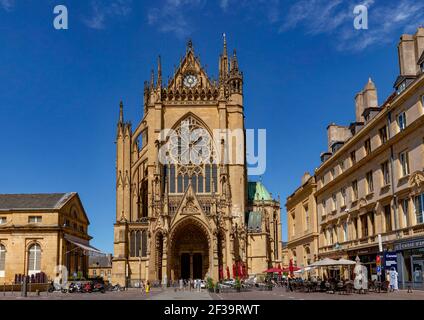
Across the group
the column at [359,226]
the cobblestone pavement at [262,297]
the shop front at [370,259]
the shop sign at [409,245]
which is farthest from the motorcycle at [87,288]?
the shop sign at [409,245]

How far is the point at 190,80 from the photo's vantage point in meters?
85.9

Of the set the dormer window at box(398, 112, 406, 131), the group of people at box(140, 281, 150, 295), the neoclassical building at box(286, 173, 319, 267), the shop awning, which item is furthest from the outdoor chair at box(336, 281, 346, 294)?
the shop awning

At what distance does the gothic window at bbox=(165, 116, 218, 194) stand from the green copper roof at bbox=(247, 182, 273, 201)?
62.6 ft

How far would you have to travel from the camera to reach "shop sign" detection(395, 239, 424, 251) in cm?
3415

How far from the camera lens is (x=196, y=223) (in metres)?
72.6

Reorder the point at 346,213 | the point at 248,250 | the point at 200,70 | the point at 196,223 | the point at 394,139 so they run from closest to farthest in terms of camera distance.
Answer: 1. the point at 394,139
2. the point at 346,213
3. the point at 196,223
4. the point at 248,250
5. the point at 200,70

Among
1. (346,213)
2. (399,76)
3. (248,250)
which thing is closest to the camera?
(399,76)

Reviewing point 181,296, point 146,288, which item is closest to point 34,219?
point 146,288

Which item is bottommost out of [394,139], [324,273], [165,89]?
[324,273]

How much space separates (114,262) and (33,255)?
14.6m

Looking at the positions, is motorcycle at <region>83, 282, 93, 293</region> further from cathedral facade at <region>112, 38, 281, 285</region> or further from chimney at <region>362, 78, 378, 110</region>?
chimney at <region>362, 78, 378, 110</region>

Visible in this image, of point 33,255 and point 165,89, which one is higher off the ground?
point 165,89
